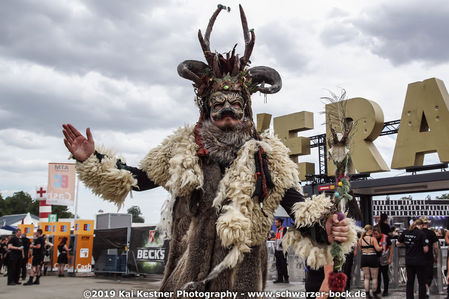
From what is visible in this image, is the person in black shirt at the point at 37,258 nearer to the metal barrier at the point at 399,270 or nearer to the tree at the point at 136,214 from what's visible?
the metal barrier at the point at 399,270

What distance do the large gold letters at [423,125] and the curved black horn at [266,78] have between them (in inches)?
591

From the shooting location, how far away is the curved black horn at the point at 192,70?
9.78ft

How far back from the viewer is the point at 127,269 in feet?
46.6

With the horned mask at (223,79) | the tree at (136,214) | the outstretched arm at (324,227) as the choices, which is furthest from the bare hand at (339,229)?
the tree at (136,214)

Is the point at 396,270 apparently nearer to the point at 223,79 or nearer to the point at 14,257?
the point at 223,79

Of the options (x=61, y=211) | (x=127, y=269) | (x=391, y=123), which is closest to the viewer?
(x=127, y=269)

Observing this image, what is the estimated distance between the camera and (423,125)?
58.2 ft

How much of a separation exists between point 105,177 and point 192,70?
0.93 m

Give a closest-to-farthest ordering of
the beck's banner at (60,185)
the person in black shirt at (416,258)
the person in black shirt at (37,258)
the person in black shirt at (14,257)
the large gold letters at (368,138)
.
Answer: the person in black shirt at (416,258), the person in black shirt at (14,257), the person in black shirt at (37,258), the large gold letters at (368,138), the beck's banner at (60,185)

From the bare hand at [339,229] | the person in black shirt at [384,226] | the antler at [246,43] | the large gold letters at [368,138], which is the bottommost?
the person in black shirt at [384,226]

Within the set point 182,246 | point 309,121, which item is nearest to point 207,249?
point 182,246

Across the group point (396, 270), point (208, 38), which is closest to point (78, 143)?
point (208, 38)

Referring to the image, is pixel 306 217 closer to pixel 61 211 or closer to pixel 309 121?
pixel 309 121

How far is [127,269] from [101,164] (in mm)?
12272
